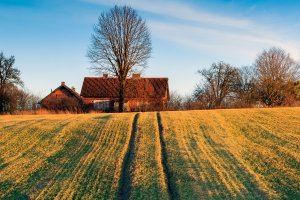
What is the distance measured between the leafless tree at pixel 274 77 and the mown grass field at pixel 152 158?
30.8 metres

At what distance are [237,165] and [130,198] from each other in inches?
280

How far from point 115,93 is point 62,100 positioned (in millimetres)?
10047

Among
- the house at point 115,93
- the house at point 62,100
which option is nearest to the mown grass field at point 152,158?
the house at point 62,100

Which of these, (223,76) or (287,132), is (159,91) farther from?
(287,132)

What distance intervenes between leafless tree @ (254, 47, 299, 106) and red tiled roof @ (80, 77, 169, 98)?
58.7ft

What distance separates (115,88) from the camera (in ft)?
212

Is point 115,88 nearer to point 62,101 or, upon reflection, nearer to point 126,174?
point 62,101

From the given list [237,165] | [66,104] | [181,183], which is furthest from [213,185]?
[66,104]

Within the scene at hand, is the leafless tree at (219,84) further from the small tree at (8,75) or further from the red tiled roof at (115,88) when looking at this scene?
the small tree at (8,75)

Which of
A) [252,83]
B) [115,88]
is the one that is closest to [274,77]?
[252,83]

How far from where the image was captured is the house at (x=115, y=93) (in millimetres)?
62219

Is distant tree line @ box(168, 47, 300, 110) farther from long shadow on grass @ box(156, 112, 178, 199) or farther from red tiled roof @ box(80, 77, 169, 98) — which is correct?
long shadow on grass @ box(156, 112, 178, 199)

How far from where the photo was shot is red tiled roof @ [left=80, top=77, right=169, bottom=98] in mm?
63250

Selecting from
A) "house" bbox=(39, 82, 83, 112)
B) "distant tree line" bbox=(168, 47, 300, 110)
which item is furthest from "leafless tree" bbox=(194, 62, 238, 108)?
"house" bbox=(39, 82, 83, 112)
